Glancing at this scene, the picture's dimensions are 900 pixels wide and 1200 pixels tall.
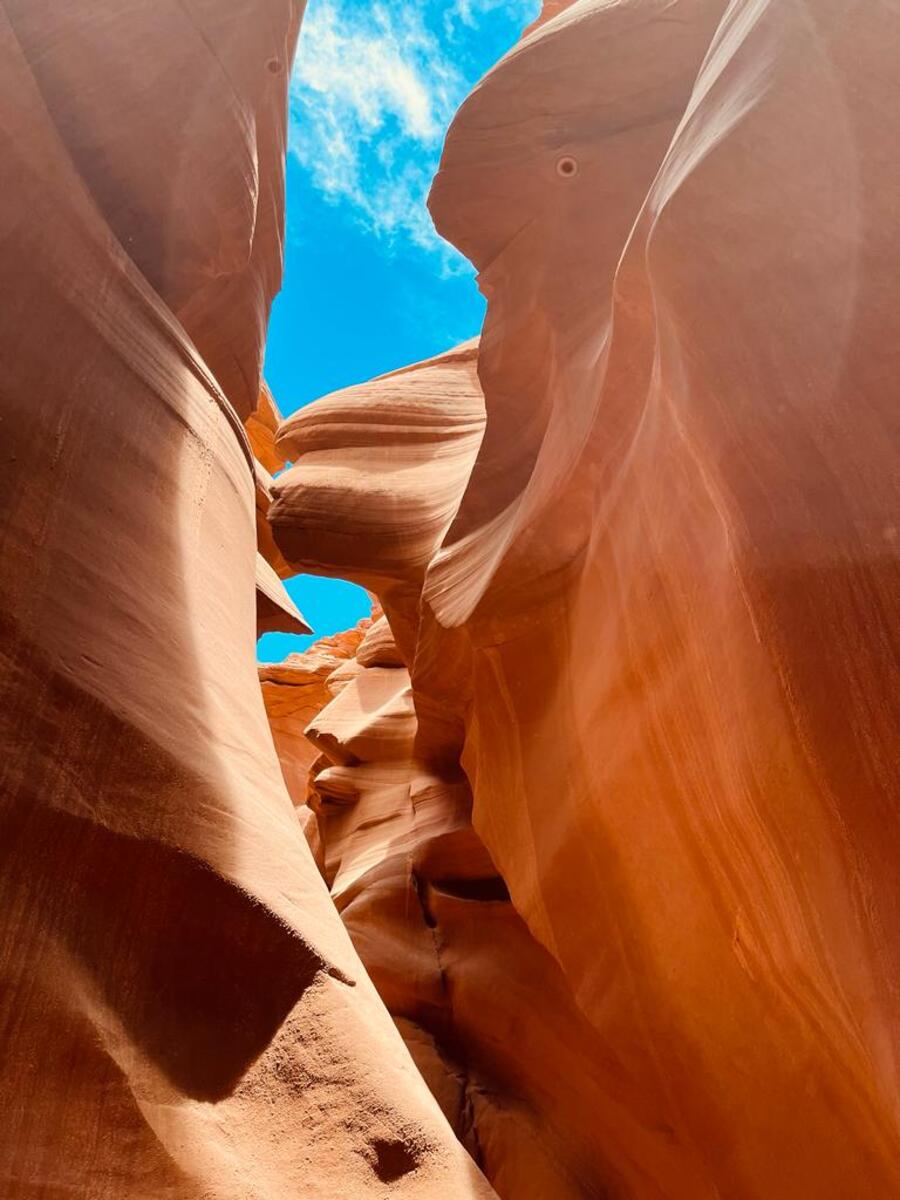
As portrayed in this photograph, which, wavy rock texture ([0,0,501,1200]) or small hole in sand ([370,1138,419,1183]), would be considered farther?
small hole in sand ([370,1138,419,1183])

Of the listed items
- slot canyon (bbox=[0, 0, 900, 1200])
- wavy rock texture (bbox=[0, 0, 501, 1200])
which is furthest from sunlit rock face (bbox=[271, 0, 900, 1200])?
wavy rock texture (bbox=[0, 0, 501, 1200])

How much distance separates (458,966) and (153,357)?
299 cm


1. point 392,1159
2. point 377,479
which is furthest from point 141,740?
point 377,479

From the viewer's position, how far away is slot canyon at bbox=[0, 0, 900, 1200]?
1.79m

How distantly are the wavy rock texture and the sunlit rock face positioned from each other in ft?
2.83

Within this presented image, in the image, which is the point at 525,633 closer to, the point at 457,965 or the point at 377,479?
the point at 377,479

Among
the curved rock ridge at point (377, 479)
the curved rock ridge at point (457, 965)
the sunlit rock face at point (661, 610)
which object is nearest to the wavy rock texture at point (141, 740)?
the sunlit rock face at point (661, 610)

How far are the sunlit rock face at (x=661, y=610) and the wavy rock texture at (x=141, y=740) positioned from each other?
0.86 metres

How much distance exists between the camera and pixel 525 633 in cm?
332

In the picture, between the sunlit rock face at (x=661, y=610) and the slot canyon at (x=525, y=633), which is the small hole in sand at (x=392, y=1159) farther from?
the sunlit rock face at (x=661, y=610)

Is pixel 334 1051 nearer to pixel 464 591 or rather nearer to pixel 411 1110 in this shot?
pixel 411 1110

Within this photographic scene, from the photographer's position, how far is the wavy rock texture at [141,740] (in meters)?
1.78

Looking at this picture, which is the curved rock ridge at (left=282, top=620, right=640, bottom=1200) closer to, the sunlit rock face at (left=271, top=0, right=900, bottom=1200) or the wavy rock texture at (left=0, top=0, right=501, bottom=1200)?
the sunlit rock face at (left=271, top=0, right=900, bottom=1200)

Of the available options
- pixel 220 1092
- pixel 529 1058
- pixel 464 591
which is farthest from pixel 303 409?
pixel 220 1092
